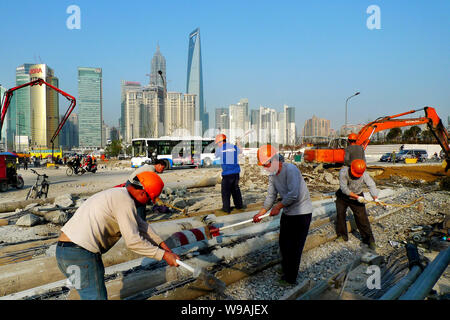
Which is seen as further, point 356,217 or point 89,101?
point 89,101

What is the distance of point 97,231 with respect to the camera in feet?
7.75

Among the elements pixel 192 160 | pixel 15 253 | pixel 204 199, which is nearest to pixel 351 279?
pixel 15 253

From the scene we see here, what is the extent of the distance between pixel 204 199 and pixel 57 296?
7.26 meters

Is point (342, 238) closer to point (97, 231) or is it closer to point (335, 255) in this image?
point (335, 255)

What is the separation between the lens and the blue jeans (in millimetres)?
2301

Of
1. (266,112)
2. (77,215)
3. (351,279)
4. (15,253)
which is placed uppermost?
(266,112)

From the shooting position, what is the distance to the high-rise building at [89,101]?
307ft

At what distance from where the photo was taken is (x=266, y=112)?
262ft

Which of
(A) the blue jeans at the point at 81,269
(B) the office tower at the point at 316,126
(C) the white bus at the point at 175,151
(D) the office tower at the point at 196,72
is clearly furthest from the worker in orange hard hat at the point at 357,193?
(D) the office tower at the point at 196,72

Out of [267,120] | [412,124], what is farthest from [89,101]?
[412,124]

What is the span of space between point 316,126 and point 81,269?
9676 centimetres

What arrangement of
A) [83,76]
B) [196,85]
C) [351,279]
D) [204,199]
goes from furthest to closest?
[196,85], [83,76], [204,199], [351,279]
